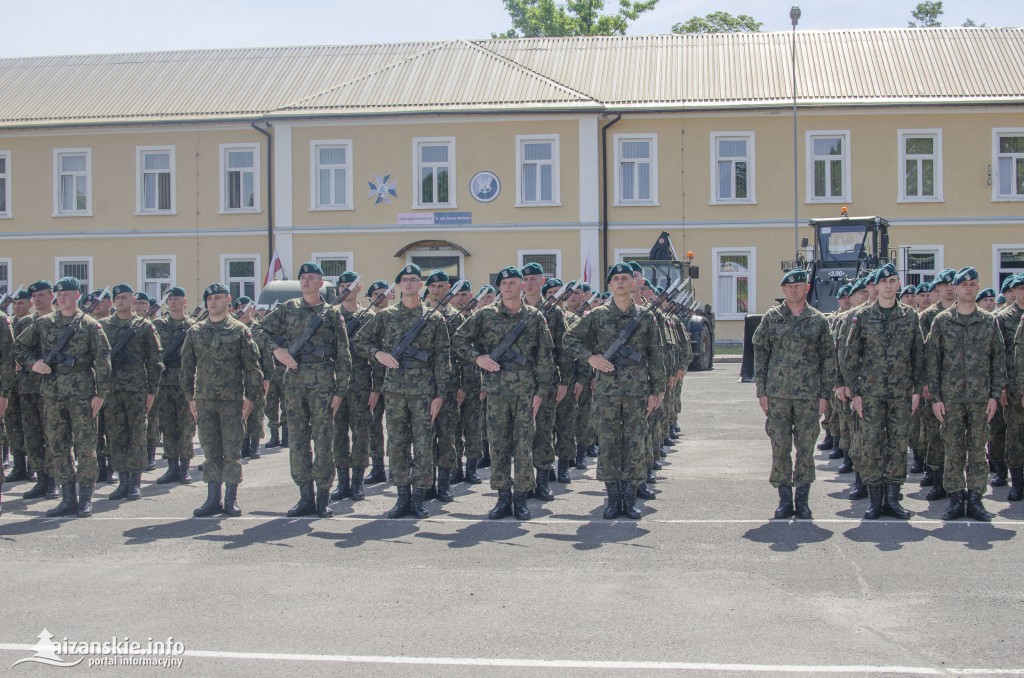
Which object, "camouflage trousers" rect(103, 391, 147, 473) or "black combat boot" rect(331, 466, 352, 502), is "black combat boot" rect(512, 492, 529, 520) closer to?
"black combat boot" rect(331, 466, 352, 502)

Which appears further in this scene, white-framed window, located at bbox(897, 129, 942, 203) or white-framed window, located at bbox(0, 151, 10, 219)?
white-framed window, located at bbox(0, 151, 10, 219)

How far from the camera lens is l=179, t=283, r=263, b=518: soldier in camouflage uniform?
9.16m

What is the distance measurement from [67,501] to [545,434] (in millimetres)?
4332

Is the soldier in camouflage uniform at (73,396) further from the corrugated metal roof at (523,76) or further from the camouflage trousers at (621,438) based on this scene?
the corrugated metal roof at (523,76)

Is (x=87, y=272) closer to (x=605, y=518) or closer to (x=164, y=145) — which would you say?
(x=164, y=145)

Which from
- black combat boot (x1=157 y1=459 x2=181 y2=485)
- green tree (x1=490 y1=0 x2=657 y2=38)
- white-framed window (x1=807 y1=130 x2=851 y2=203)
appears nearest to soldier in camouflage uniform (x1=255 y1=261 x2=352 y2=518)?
black combat boot (x1=157 y1=459 x2=181 y2=485)

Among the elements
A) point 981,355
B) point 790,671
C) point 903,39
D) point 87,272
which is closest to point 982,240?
point 903,39

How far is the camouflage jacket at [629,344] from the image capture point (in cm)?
888

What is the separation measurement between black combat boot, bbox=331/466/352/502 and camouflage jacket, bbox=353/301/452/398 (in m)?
1.45

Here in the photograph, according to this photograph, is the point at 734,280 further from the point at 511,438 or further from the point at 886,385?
the point at 511,438

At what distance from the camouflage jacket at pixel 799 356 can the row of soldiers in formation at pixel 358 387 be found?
92 cm

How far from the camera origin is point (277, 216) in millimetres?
31938

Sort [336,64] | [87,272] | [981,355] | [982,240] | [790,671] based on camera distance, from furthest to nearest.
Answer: [336,64]
[87,272]
[982,240]
[981,355]
[790,671]

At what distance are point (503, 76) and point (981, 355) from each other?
2527cm
